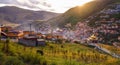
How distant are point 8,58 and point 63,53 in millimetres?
25008

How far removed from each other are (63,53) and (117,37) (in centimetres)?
11334

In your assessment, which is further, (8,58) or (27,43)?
(27,43)

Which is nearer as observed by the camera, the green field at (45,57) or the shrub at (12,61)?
the shrub at (12,61)

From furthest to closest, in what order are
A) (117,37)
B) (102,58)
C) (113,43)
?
(117,37), (113,43), (102,58)

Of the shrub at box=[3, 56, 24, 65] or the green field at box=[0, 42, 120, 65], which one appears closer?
the shrub at box=[3, 56, 24, 65]

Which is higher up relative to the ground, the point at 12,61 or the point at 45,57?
the point at 12,61

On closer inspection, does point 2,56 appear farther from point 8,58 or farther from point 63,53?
point 63,53

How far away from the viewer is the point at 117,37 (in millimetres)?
194000

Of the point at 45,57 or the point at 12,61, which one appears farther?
the point at 45,57

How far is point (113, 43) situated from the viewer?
7042 inches

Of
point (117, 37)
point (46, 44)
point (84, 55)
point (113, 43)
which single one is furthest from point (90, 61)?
point (117, 37)

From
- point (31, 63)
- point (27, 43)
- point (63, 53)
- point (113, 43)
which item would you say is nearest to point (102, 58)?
point (63, 53)

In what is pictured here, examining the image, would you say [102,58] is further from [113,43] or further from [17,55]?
[113,43]

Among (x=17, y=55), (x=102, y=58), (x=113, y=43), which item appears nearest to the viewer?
(x=17, y=55)
